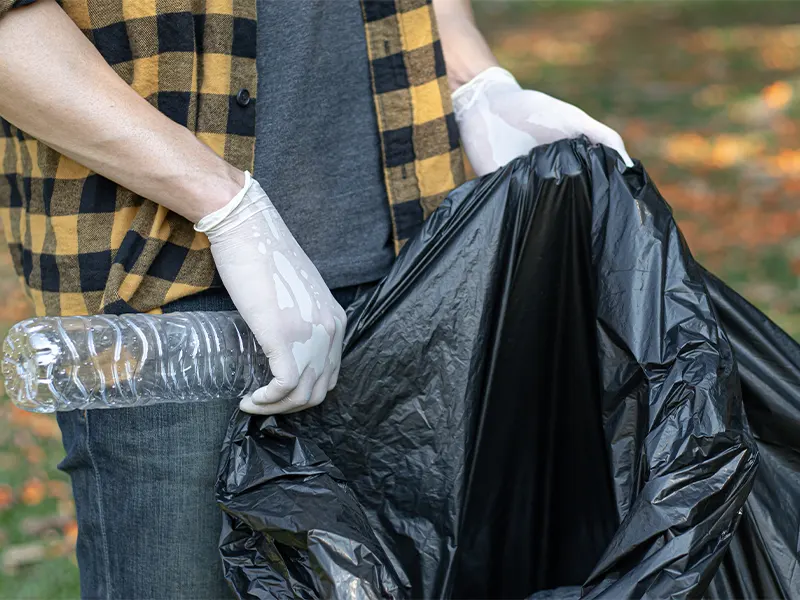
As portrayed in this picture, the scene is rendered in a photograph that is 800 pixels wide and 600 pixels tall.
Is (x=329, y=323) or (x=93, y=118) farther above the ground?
(x=93, y=118)

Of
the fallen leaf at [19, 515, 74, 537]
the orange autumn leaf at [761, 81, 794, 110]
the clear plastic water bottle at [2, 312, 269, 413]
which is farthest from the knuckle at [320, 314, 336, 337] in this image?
the orange autumn leaf at [761, 81, 794, 110]

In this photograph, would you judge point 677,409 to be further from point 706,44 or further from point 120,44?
point 706,44

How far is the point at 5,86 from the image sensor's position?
1.15 meters

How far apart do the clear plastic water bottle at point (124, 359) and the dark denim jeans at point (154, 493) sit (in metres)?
0.03

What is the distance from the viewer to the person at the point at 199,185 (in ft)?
3.97

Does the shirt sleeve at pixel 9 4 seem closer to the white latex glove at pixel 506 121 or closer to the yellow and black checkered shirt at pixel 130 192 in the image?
the yellow and black checkered shirt at pixel 130 192

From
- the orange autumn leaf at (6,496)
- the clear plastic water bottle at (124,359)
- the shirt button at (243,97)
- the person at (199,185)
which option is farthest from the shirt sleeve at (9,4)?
the orange autumn leaf at (6,496)

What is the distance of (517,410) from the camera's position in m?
1.46

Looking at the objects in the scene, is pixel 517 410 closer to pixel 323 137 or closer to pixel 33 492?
pixel 323 137

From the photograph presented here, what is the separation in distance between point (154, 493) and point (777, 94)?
7.98 metres

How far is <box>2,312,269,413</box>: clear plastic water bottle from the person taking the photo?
4.21ft

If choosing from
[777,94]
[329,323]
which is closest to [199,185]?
[329,323]

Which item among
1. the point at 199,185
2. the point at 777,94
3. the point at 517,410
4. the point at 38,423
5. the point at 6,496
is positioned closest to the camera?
the point at 199,185

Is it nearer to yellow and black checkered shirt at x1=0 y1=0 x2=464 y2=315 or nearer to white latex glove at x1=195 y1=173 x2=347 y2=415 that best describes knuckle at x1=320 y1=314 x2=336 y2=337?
white latex glove at x1=195 y1=173 x2=347 y2=415
